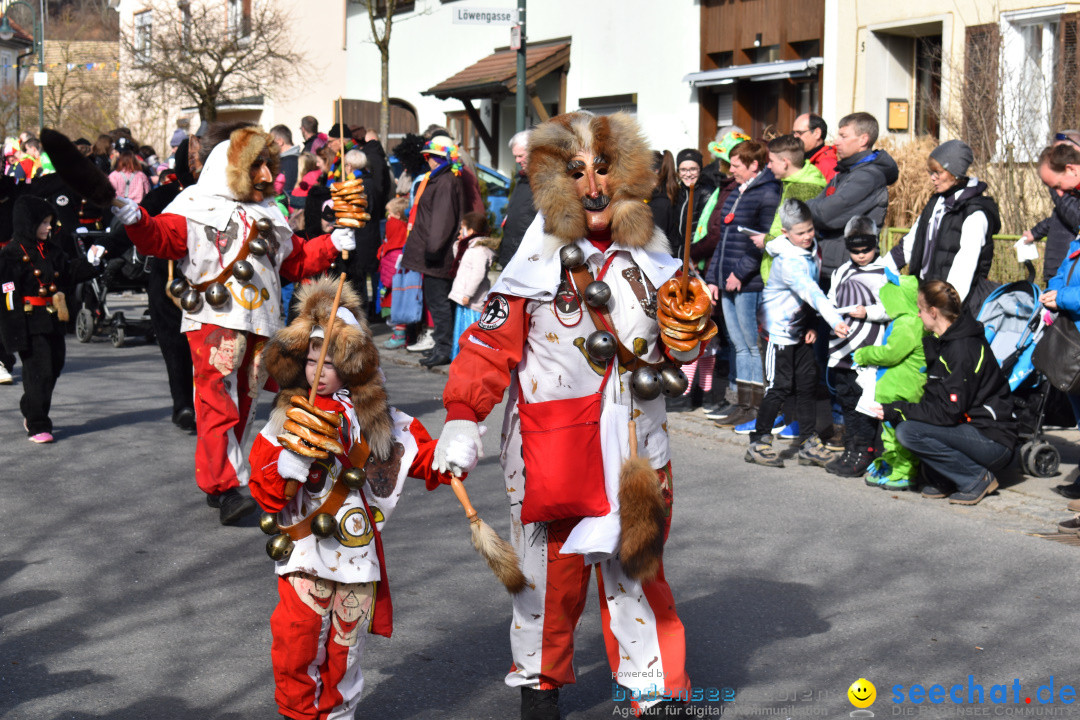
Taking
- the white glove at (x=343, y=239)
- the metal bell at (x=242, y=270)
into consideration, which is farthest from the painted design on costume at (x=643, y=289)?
the metal bell at (x=242, y=270)

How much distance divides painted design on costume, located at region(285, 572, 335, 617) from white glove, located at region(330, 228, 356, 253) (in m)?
2.85

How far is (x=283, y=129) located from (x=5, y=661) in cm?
1329

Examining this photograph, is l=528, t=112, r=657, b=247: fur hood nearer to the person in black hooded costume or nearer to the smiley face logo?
the smiley face logo

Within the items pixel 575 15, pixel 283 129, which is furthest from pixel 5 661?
pixel 575 15

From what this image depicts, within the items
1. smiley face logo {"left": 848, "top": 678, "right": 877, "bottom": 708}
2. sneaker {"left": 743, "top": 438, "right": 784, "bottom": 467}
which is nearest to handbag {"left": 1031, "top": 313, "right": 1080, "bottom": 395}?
sneaker {"left": 743, "top": 438, "right": 784, "bottom": 467}

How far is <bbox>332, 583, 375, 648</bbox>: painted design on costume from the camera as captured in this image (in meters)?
3.93

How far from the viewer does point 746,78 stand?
1702 centimetres

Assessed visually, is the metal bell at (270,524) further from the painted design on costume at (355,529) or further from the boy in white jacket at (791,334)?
the boy in white jacket at (791,334)

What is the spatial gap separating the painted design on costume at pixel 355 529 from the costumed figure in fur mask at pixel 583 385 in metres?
0.43

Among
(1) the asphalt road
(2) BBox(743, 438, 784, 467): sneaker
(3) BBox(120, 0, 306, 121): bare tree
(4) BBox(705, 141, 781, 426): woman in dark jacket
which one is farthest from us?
(3) BBox(120, 0, 306, 121): bare tree

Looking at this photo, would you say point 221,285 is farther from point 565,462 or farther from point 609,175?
point 565,462

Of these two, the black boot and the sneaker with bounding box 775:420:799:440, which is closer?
the black boot

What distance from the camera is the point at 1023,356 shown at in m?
8.01

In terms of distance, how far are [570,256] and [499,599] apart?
6.92ft
